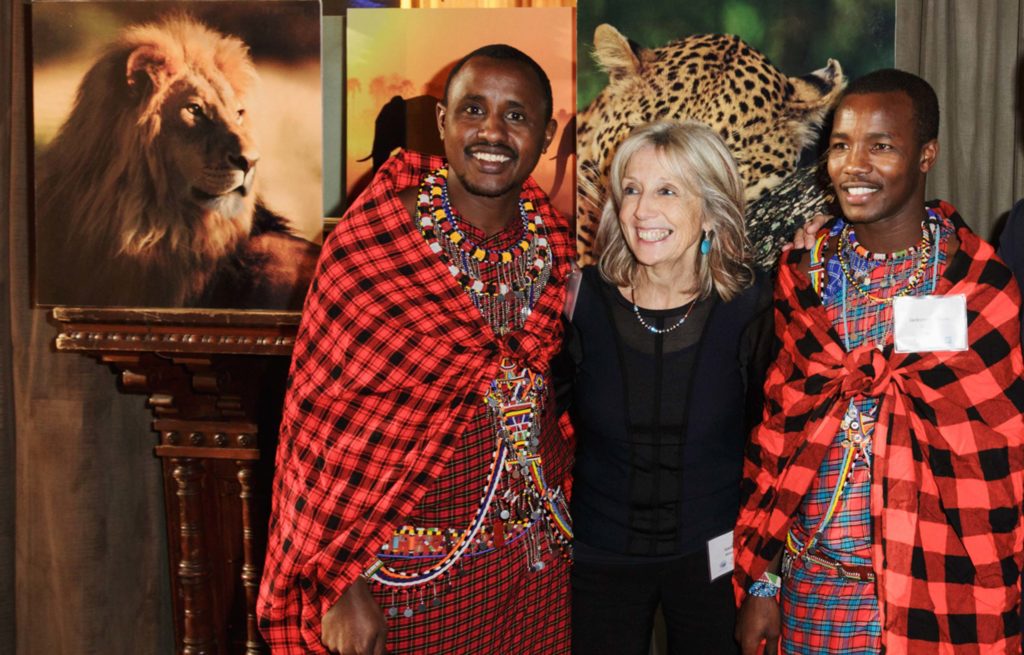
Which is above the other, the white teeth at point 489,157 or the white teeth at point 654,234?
the white teeth at point 489,157

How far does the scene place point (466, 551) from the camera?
1.83 m

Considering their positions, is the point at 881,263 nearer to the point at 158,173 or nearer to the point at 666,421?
the point at 666,421

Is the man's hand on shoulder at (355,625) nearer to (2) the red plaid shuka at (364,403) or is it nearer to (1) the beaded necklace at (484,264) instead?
(2) the red plaid shuka at (364,403)

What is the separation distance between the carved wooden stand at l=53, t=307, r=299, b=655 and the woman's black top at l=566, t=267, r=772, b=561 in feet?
2.95

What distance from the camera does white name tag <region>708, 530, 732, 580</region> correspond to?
1.87 metres

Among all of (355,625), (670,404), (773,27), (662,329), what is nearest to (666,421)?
(670,404)

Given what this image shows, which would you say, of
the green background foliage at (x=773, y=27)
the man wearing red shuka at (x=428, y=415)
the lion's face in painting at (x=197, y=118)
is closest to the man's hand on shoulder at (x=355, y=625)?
the man wearing red shuka at (x=428, y=415)

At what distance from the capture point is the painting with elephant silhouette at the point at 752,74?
2.54 meters

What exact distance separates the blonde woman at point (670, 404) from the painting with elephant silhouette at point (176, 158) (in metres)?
1.01

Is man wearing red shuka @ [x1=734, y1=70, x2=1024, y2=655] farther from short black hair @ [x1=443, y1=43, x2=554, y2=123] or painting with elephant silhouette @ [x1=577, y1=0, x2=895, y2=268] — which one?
painting with elephant silhouette @ [x1=577, y1=0, x2=895, y2=268]

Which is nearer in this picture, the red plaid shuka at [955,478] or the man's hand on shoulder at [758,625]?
the red plaid shuka at [955,478]

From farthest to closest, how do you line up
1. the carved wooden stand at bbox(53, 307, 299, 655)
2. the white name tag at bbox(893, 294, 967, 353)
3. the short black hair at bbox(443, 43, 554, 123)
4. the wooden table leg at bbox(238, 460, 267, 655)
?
the wooden table leg at bbox(238, 460, 267, 655) < the carved wooden stand at bbox(53, 307, 299, 655) < the short black hair at bbox(443, 43, 554, 123) < the white name tag at bbox(893, 294, 967, 353)

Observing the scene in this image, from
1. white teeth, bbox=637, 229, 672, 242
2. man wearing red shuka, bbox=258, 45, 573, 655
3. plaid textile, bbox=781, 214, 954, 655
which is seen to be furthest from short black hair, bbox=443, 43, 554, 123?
plaid textile, bbox=781, 214, 954, 655

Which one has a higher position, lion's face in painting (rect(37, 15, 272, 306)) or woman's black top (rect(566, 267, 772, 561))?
lion's face in painting (rect(37, 15, 272, 306))
